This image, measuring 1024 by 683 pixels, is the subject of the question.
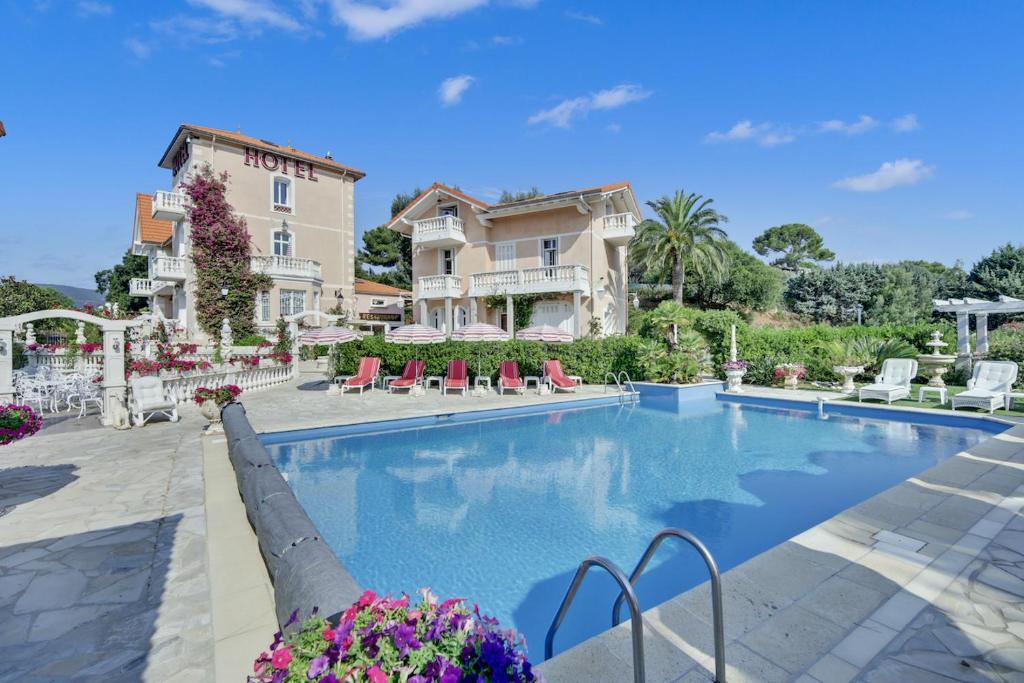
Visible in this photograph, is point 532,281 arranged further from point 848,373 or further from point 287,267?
point 287,267

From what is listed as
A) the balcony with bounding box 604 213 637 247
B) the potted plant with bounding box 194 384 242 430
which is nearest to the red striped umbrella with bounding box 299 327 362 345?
the potted plant with bounding box 194 384 242 430

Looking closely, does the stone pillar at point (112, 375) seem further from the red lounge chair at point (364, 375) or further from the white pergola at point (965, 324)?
the white pergola at point (965, 324)

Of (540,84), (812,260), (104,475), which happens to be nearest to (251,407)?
(104,475)

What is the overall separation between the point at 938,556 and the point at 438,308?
24.0 metres

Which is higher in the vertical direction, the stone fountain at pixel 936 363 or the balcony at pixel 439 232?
the balcony at pixel 439 232

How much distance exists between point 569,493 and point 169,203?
27.1 meters

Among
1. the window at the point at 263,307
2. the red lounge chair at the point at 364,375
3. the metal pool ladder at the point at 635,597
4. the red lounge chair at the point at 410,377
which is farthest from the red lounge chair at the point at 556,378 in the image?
the window at the point at 263,307

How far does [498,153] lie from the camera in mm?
25000

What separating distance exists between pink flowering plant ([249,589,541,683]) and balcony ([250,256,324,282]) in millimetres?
26783

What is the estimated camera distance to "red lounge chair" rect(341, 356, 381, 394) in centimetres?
1627

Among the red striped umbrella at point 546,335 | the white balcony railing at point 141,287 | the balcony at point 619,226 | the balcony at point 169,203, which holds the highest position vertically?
the balcony at point 169,203

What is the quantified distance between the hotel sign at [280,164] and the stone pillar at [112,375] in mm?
19678

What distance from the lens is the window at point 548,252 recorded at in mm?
24172

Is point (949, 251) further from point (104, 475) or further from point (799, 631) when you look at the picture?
point (104, 475)
